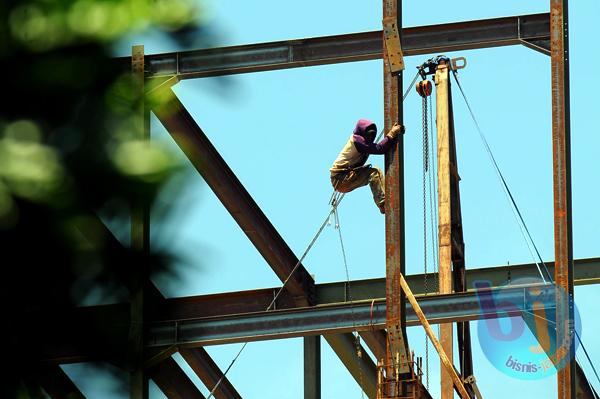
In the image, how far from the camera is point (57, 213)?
2.50 metres

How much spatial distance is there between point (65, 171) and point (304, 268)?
2009 cm

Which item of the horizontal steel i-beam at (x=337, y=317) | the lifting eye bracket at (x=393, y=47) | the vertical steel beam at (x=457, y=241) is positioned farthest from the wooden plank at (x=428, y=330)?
the vertical steel beam at (x=457, y=241)

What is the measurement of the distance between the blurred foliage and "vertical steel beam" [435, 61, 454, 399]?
2108cm

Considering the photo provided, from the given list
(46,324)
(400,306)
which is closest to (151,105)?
(46,324)

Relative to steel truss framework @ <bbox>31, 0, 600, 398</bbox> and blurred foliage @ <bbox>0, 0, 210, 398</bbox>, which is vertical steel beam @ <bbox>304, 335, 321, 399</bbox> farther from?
blurred foliage @ <bbox>0, 0, 210, 398</bbox>

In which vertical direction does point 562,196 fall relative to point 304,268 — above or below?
below

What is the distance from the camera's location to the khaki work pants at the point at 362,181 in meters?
20.5

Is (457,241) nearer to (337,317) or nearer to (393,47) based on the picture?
(337,317)

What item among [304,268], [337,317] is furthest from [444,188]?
[337,317]

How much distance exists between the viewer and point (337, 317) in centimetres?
2086

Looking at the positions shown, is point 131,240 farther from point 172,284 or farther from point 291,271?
point 291,271

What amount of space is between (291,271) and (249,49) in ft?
10.1

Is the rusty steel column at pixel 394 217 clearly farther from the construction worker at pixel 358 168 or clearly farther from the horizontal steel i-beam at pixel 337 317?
the horizontal steel i-beam at pixel 337 317

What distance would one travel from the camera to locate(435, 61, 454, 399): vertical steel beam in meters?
23.7
